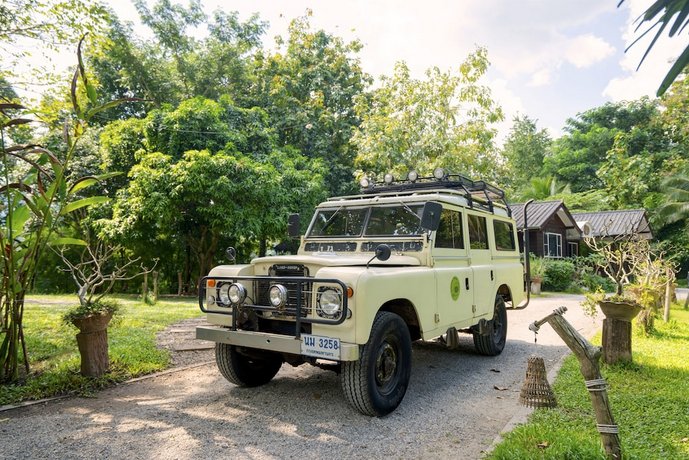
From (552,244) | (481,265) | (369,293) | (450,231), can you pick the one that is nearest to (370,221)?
(450,231)

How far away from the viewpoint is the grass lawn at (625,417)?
10.7 ft

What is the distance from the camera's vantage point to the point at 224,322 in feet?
15.6

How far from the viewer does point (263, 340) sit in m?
4.18

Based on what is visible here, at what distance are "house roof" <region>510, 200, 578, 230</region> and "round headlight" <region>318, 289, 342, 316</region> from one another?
64.5 feet

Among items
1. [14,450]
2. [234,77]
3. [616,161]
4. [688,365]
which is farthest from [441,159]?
[616,161]

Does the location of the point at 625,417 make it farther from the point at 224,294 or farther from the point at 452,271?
the point at 224,294

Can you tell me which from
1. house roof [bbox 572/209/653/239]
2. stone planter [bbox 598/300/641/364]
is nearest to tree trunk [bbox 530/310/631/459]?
stone planter [bbox 598/300/641/364]

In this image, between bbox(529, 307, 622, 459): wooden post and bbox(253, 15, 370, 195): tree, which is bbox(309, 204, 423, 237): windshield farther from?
bbox(253, 15, 370, 195): tree

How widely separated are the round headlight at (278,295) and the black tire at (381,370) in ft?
2.55

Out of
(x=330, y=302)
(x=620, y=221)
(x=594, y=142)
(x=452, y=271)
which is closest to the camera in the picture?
(x=330, y=302)

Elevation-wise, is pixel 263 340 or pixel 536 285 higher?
pixel 536 285

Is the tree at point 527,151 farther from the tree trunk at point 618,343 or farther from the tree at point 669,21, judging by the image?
the tree at point 669,21

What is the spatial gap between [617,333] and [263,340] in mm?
4473

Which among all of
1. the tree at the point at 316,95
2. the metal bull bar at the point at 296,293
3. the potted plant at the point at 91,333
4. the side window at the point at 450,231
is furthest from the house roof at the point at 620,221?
the potted plant at the point at 91,333
